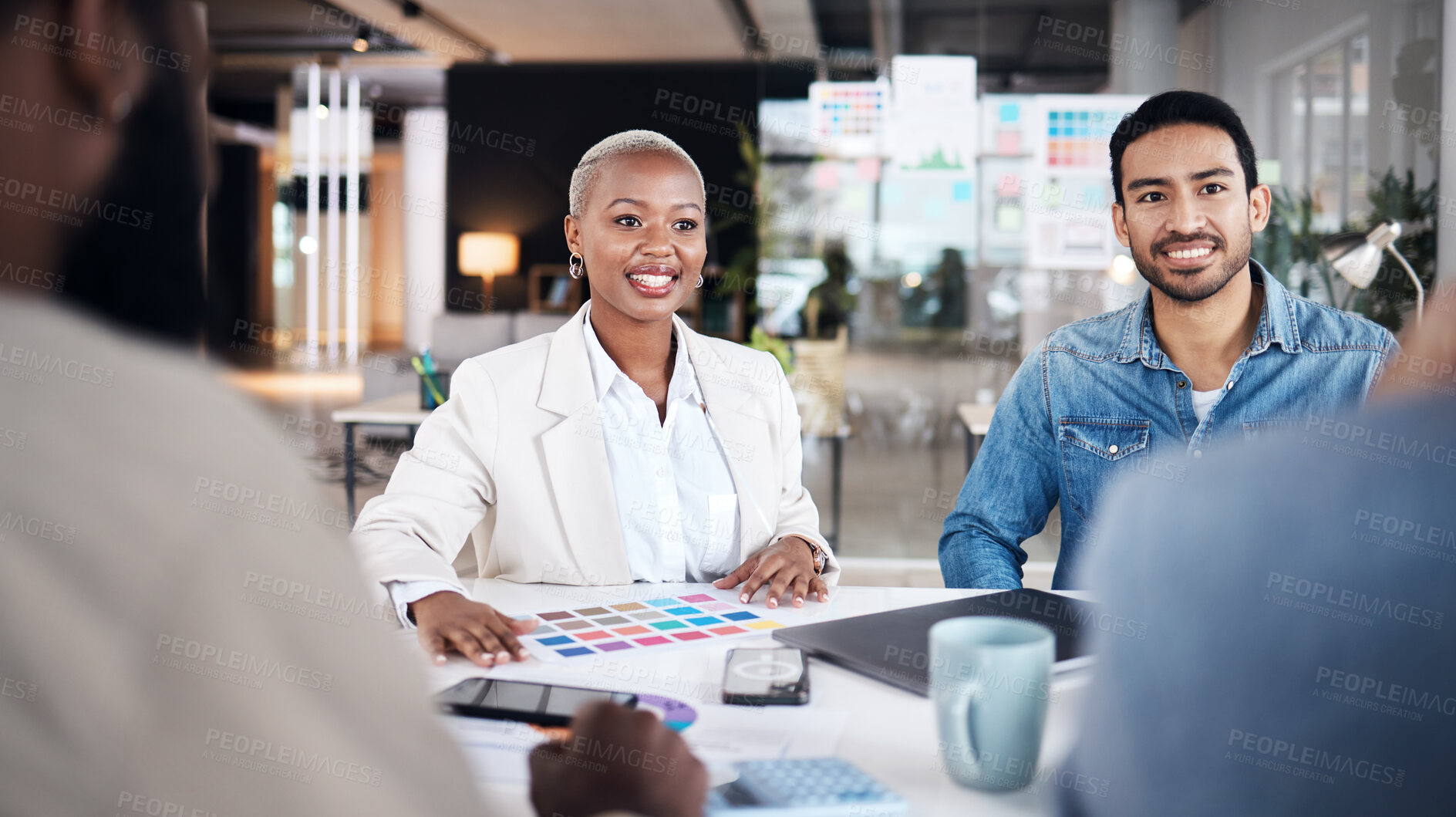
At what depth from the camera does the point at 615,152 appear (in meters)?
2.01

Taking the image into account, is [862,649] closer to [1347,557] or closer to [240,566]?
[1347,557]

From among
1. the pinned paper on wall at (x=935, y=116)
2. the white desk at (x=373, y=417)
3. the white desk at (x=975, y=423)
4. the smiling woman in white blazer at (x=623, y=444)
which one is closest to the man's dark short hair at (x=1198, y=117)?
the smiling woman in white blazer at (x=623, y=444)

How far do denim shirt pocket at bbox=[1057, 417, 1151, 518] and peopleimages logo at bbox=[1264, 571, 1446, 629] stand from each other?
1.57 metres

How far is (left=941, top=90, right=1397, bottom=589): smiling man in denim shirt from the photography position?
6.32 ft

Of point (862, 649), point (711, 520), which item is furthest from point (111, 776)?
point (711, 520)

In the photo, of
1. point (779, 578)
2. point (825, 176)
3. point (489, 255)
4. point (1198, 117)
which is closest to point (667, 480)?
point (779, 578)

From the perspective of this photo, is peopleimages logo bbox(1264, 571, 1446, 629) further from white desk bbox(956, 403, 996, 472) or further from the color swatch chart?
white desk bbox(956, 403, 996, 472)

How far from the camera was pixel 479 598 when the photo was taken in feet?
4.98

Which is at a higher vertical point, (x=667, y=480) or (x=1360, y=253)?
(x=1360, y=253)

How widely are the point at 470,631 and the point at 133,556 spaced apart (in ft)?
2.98

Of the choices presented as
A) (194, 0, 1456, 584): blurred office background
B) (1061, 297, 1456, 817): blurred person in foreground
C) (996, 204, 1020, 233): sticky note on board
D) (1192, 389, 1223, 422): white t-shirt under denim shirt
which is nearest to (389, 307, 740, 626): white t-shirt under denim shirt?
(1192, 389, 1223, 422): white t-shirt under denim shirt

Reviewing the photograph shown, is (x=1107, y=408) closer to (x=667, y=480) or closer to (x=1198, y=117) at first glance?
(x=1198, y=117)

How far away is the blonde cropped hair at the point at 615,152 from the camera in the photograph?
2.00 meters

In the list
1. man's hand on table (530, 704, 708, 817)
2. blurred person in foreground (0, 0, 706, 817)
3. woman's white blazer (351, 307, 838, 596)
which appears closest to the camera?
blurred person in foreground (0, 0, 706, 817)
